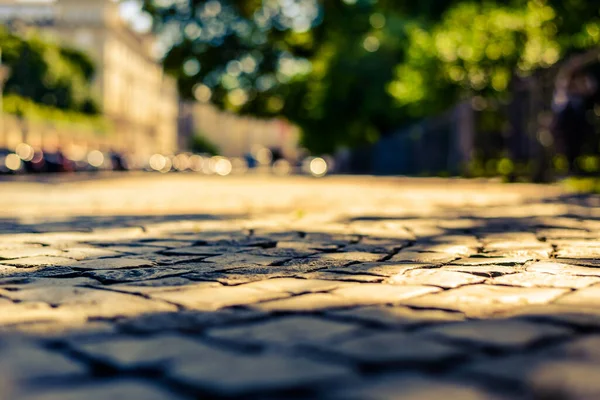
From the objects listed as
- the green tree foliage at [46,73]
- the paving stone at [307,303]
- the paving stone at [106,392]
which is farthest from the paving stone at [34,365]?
the green tree foliage at [46,73]

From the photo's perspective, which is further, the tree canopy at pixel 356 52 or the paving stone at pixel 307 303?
the tree canopy at pixel 356 52

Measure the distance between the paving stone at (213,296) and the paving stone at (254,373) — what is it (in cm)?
82

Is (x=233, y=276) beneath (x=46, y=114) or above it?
beneath

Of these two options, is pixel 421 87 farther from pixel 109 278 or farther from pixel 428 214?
pixel 109 278

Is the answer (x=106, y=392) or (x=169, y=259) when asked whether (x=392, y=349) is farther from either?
(x=169, y=259)

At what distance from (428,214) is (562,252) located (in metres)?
3.89

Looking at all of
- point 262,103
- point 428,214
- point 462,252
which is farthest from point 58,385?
point 262,103

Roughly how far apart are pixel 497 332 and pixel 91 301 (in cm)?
169

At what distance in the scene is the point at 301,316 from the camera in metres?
2.96

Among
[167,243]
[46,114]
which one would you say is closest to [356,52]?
[46,114]

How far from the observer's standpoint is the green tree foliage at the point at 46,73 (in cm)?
6260

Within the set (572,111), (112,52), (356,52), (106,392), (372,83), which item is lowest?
(106,392)

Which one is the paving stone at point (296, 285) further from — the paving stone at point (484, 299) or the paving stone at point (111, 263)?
the paving stone at point (111, 263)

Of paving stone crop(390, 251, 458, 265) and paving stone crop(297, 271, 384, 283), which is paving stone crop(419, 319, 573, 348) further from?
paving stone crop(390, 251, 458, 265)
